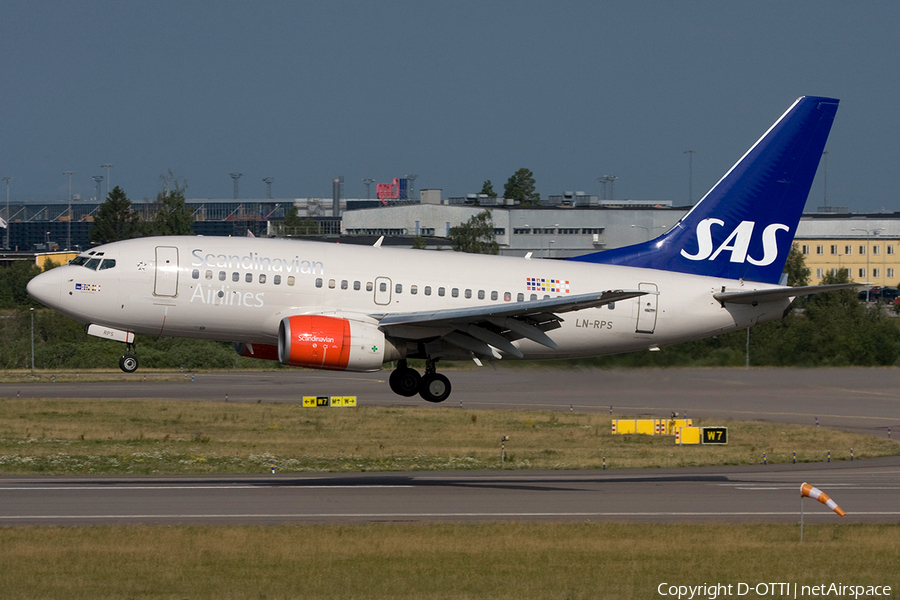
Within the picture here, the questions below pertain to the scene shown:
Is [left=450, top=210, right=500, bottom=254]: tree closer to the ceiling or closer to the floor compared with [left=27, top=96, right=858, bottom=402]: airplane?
closer to the ceiling

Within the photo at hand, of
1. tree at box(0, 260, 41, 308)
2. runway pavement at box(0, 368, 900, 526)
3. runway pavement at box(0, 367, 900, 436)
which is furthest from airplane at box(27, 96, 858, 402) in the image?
tree at box(0, 260, 41, 308)

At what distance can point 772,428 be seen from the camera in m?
65.2

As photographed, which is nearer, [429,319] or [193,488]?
[429,319]

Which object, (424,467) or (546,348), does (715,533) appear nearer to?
(546,348)

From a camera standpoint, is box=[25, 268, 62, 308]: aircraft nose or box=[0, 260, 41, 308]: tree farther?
box=[0, 260, 41, 308]: tree

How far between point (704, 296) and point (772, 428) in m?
30.9

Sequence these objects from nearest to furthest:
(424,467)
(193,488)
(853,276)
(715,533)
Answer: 1. (715,533)
2. (193,488)
3. (424,467)
4. (853,276)

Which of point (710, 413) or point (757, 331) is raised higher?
point (757, 331)

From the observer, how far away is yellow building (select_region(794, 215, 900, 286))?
16312cm

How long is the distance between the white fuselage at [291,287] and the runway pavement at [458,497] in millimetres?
6027

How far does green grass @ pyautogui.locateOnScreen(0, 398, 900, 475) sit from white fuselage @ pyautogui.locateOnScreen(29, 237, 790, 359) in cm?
1665

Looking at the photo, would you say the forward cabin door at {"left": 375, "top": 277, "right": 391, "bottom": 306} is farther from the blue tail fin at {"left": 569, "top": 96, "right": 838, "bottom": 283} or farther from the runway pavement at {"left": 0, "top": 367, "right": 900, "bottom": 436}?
the runway pavement at {"left": 0, "top": 367, "right": 900, "bottom": 436}

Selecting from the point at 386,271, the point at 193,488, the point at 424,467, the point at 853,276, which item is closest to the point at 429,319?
the point at 386,271

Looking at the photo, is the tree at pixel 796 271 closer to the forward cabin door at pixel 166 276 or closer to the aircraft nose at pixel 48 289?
the forward cabin door at pixel 166 276
